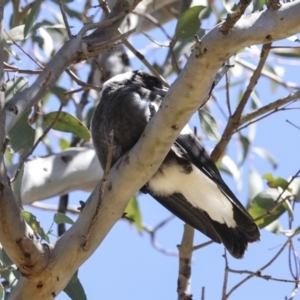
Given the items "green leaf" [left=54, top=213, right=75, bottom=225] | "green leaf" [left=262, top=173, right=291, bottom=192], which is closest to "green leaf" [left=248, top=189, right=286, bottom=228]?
"green leaf" [left=262, top=173, right=291, bottom=192]

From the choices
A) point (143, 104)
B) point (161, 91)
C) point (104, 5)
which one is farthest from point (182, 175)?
point (104, 5)

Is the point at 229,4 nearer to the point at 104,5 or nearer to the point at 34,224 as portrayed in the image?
the point at 104,5

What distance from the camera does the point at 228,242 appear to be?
2.33 m

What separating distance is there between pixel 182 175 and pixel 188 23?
494 mm

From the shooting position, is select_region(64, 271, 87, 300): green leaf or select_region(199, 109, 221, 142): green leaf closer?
select_region(64, 271, 87, 300): green leaf

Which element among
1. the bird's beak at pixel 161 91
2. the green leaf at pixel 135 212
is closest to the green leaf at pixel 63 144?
the green leaf at pixel 135 212

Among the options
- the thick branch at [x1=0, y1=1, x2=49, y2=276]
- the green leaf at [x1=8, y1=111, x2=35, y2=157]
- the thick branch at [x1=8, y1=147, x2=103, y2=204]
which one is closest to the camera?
the thick branch at [x1=0, y1=1, x2=49, y2=276]

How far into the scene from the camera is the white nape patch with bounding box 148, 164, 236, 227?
2.39 metres

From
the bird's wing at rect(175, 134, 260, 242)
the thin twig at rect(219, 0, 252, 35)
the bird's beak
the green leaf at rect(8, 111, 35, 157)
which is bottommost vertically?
the thin twig at rect(219, 0, 252, 35)

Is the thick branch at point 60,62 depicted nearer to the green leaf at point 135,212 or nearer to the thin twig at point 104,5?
the thin twig at point 104,5

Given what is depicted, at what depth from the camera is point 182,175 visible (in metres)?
2.41

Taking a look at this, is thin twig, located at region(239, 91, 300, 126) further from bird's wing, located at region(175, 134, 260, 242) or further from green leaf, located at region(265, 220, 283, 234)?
green leaf, located at region(265, 220, 283, 234)

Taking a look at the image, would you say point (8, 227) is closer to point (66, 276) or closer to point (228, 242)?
point (66, 276)

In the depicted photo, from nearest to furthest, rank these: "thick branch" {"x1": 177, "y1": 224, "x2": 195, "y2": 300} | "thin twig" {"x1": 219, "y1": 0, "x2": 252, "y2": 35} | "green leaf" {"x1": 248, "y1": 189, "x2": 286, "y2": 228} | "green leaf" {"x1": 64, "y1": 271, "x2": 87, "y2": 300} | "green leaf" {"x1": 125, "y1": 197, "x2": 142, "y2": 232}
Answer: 1. "thin twig" {"x1": 219, "y1": 0, "x2": 252, "y2": 35}
2. "green leaf" {"x1": 64, "y1": 271, "x2": 87, "y2": 300}
3. "thick branch" {"x1": 177, "y1": 224, "x2": 195, "y2": 300}
4. "green leaf" {"x1": 248, "y1": 189, "x2": 286, "y2": 228}
5. "green leaf" {"x1": 125, "y1": 197, "x2": 142, "y2": 232}
